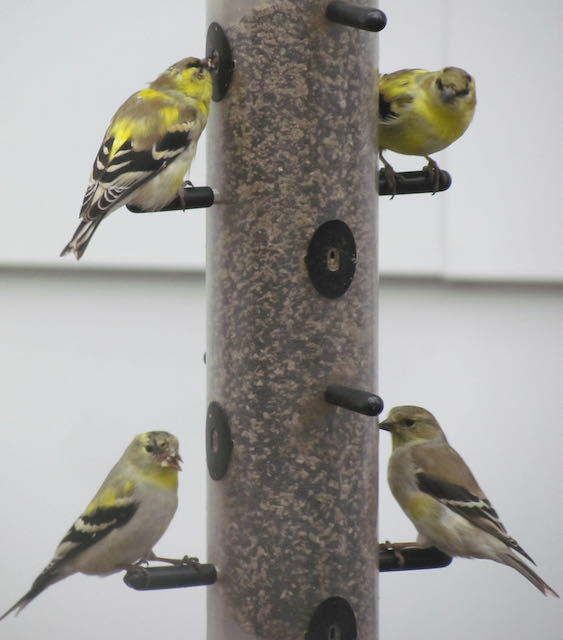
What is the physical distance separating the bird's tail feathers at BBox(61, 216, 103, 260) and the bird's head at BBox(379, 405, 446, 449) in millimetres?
845

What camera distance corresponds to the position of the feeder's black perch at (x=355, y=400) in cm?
207

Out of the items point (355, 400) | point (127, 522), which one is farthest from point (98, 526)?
point (355, 400)

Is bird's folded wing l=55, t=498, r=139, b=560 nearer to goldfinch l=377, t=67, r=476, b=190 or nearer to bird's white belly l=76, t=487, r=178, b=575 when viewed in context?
bird's white belly l=76, t=487, r=178, b=575

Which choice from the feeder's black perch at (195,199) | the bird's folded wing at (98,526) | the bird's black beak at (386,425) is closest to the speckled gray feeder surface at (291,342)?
the feeder's black perch at (195,199)

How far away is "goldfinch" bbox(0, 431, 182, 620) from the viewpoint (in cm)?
253

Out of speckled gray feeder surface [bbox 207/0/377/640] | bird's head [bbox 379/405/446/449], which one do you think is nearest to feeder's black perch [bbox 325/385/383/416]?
speckled gray feeder surface [bbox 207/0/377/640]

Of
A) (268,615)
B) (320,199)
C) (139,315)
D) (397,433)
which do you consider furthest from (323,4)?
(139,315)

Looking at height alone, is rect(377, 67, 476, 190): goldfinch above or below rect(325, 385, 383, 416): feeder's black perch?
above

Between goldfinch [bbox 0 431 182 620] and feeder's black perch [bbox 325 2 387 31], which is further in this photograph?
goldfinch [bbox 0 431 182 620]

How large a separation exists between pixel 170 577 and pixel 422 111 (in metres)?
1.18

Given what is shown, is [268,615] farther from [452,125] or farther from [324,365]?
[452,125]

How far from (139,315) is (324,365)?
249 cm

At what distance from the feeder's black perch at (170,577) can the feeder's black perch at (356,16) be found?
3.61 ft

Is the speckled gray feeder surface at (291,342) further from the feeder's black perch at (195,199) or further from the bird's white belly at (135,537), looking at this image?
the bird's white belly at (135,537)
